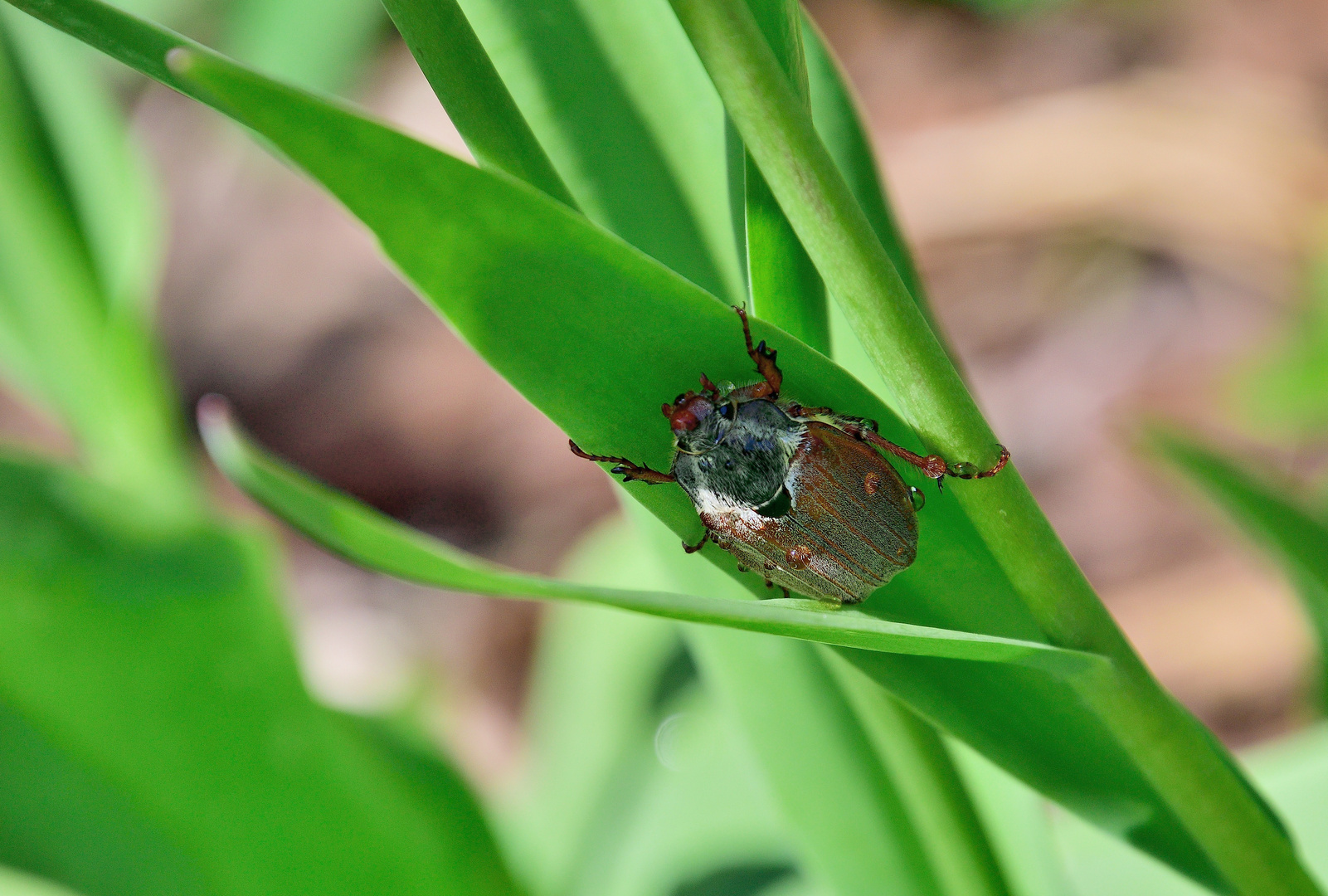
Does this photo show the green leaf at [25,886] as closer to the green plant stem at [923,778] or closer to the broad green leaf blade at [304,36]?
the green plant stem at [923,778]

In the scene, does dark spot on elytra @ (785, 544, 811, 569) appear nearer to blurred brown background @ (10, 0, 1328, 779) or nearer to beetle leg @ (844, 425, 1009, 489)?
beetle leg @ (844, 425, 1009, 489)

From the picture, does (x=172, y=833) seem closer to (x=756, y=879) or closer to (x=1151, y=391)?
(x=756, y=879)

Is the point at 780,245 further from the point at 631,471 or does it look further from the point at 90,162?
the point at 90,162

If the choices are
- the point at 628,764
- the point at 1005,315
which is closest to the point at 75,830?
Answer: the point at 628,764

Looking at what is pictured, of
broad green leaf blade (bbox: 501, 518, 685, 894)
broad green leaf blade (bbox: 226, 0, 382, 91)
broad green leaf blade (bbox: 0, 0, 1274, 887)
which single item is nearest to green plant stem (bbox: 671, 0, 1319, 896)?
broad green leaf blade (bbox: 0, 0, 1274, 887)

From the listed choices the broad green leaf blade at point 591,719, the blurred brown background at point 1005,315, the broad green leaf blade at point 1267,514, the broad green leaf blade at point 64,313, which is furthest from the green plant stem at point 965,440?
the blurred brown background at point 1005,315

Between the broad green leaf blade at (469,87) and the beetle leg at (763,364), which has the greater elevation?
the broad green leaf blade at (469,87)
